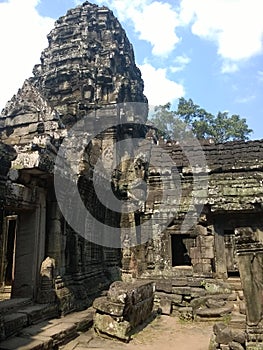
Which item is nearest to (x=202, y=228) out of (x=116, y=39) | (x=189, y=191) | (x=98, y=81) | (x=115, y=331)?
(x=189, y=191)

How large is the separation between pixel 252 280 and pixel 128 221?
781 cm

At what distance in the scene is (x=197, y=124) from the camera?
29.8m

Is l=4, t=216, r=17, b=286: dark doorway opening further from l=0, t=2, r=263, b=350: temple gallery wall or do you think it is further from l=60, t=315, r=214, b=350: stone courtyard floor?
l=60, t=315, r=214, b=350: stone courtyard floor

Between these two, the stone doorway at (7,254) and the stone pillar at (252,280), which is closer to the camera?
the stone pillar at (252,280)

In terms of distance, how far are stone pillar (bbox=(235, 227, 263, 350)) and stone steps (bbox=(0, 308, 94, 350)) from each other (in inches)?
127

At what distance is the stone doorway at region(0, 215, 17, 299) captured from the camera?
358 inches

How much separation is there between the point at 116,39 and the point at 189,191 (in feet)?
59.7

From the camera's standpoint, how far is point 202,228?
10.3 meters

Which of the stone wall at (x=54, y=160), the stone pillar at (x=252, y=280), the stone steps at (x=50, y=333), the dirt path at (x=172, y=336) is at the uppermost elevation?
the stone wall at (x=54, y=160)

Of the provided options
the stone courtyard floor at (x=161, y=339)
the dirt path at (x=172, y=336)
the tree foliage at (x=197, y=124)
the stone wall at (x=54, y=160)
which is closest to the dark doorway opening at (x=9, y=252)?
the stone wall at (x=54, y=160)

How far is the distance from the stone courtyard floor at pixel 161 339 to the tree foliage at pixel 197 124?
71.1ft

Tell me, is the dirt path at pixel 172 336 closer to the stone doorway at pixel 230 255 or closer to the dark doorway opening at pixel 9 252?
the stone doorway at pixel 230 255

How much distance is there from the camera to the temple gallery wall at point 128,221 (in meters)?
6.79

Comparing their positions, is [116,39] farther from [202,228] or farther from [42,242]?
[42,242]
